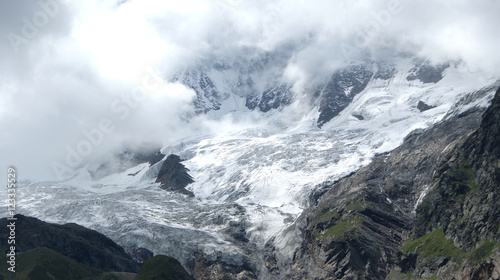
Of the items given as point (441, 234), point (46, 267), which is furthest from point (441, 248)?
point (46, 267)

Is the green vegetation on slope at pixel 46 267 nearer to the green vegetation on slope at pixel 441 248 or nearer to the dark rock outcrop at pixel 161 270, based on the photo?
the dark rock outcrop at pixel 161 270

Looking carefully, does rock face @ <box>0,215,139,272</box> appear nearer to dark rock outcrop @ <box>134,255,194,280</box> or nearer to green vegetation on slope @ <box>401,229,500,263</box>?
dark rock outcrop @ <box>134,255,194,280</box>

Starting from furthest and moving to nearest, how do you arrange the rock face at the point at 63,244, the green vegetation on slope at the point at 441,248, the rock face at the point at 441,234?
the rock face at the point at 63,244
the rock face at the point at 441,234
the green vegetation on slope at the point at 441,248

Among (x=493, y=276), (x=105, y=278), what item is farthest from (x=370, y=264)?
(x=105, y=278)

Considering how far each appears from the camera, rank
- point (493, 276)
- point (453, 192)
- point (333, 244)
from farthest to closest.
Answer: point (333, 244) < point (453, 192) < point (493, 276)

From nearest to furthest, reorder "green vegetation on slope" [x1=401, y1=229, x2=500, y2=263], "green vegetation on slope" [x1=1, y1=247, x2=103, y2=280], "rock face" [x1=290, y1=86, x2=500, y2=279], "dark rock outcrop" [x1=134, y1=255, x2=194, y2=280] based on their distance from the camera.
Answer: "green vegetation on slope" [x1=401, y1=229, x2=500, y2=263]
"rock face" [x1=290, y1=86, x2=500, y2=279]
"green vegetation on slope" [x1=1, y1=247, x2=103, y2=280]
"dark rock outcrop" [x1=134, y1=255, x2=194, y2=280]

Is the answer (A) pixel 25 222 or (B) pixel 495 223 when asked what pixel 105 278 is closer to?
(A) pixel 25 222

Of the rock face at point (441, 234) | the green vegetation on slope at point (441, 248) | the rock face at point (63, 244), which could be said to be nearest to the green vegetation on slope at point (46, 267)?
the rock face at point (63, 244)

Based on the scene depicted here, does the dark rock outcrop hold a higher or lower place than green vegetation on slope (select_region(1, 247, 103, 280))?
lower

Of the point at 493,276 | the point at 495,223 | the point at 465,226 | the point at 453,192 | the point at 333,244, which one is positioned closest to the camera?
the point at 493,276

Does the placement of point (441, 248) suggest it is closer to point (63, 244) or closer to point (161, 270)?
point (161, 270)

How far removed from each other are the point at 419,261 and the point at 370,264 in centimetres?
2072

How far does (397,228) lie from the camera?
646ft

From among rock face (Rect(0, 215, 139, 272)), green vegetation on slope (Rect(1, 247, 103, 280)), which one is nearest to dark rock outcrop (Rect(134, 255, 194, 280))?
green vegetation on slope (Rect(1, 247, 103, 280))
